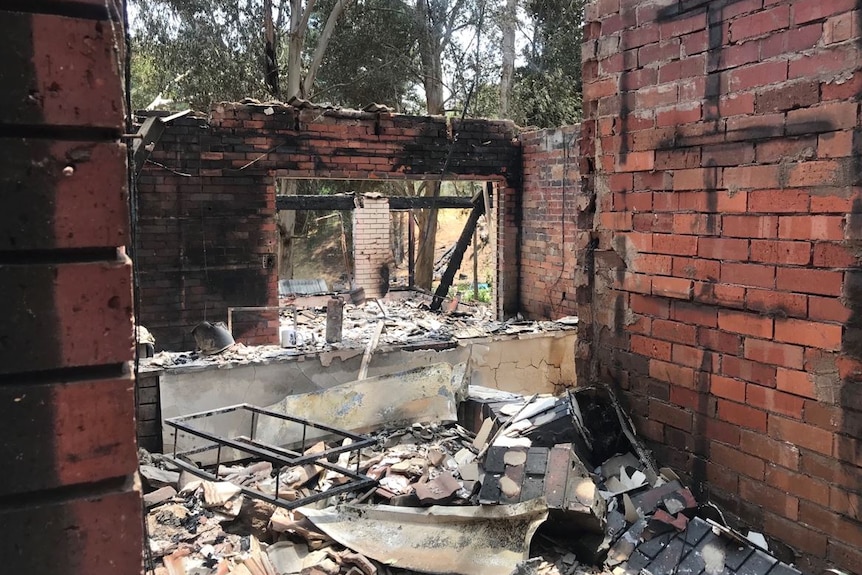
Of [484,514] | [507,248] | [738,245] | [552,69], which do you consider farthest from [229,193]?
[552,69]

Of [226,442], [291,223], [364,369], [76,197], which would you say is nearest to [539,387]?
[364,369]

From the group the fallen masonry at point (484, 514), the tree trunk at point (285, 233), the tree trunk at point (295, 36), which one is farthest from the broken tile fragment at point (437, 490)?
the tree trunk at point (285, 233)

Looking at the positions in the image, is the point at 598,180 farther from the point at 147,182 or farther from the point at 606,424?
the point at 147,182

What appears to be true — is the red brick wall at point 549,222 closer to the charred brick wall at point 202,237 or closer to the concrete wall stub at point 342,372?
the concrete wall stub at point 342,372

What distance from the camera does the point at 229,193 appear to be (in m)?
7.64

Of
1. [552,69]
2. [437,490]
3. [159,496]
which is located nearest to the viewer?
[437,490]

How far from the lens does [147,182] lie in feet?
23.9

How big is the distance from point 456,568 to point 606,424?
1.19m

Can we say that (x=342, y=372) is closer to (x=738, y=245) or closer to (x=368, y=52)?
(x=738, y=245)

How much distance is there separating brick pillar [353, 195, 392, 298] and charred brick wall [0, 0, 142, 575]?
11.4m

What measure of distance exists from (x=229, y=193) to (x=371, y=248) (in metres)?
5.90

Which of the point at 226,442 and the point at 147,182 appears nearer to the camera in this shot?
the point at 226,442

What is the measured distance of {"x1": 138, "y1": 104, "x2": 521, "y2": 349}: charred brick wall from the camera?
7.41 metres

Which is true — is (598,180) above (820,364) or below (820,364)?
above
